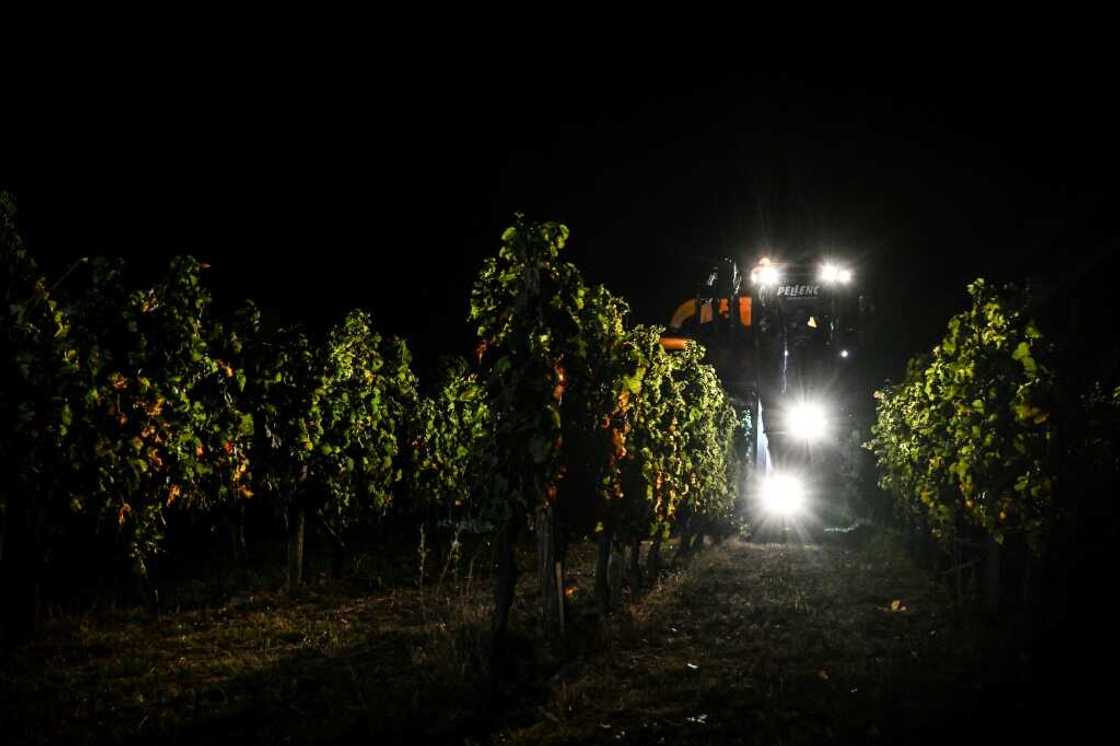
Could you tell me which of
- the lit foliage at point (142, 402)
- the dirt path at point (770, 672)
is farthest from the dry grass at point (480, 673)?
the lit foliage at point (142, 402)

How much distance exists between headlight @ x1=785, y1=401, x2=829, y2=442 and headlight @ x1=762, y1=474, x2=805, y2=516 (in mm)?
1692

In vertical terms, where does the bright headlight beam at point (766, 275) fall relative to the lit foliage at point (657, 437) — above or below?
above

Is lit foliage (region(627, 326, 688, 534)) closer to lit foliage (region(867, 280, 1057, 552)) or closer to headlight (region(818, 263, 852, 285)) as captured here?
lit foliage (region(867, 280, 1057, 552))

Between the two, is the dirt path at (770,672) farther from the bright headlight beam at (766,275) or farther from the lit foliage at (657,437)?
the bright headlight beam at (766,275)

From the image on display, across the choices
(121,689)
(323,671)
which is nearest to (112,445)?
(121,689)

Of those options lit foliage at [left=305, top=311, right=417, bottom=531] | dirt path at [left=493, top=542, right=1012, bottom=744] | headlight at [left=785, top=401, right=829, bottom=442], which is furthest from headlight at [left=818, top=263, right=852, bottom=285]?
lit foliage at [left=305, top=311, right=417, bottom=531]

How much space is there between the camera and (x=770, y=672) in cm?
754

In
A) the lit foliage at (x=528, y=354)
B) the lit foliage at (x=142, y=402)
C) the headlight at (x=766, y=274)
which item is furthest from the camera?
the headlight at (x=766, y=274)

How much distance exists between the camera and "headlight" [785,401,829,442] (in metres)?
24.7

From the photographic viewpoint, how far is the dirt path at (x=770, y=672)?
19.7ft

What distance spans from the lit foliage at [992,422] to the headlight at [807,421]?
46.0 ft

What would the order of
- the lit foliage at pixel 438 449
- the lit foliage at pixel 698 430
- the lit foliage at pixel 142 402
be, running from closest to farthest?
the lit foliage at pixel 142 402 → the lit foliage at pixel 698 430 → the lit foliage at pixel 438 449

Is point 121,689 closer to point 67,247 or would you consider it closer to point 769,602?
point 769,602

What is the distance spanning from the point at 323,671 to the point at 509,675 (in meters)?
1.90
